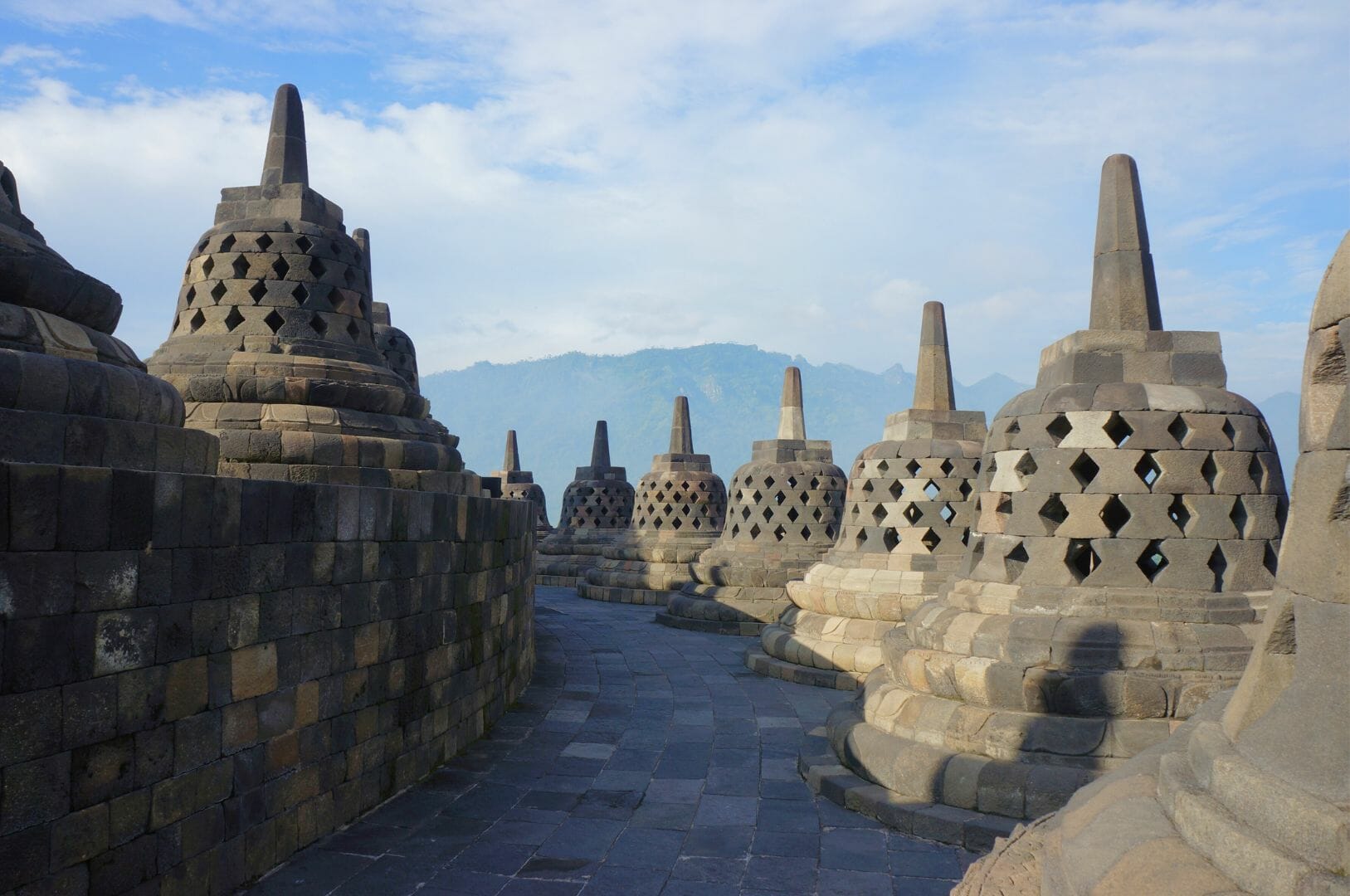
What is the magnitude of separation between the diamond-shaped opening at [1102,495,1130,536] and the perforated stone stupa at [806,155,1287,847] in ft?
0.04

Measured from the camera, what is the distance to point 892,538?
972 centimetres

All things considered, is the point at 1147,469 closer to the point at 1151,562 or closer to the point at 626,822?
the point at 1151,562

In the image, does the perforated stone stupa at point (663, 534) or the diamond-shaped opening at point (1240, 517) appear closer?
the diamond-shaped opening at point (1240, 517)

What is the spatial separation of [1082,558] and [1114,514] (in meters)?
0.32

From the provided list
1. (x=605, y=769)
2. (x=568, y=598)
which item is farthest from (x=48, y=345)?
(x=568, y=598)

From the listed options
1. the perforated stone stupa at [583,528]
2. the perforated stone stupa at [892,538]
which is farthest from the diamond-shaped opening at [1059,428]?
the perforated stone stupa at [583,528]

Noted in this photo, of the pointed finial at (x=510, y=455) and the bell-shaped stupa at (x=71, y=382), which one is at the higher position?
the pointed finial at (x=510, y=455)

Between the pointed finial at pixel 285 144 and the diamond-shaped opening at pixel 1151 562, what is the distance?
6.99 m

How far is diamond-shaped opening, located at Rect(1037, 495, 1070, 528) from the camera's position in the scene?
564cm

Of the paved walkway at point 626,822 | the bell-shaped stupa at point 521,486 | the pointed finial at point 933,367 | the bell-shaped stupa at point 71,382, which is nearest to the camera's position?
the bell-shaped stupa at point 71,382

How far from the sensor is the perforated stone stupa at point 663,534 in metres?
16.3

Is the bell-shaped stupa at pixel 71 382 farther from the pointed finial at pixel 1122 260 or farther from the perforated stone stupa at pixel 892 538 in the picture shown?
the perforated stone stupa at pixel 892 538

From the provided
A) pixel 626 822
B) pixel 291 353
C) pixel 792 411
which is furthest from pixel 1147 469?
pixel 792 411

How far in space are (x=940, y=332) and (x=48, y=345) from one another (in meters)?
8.00
